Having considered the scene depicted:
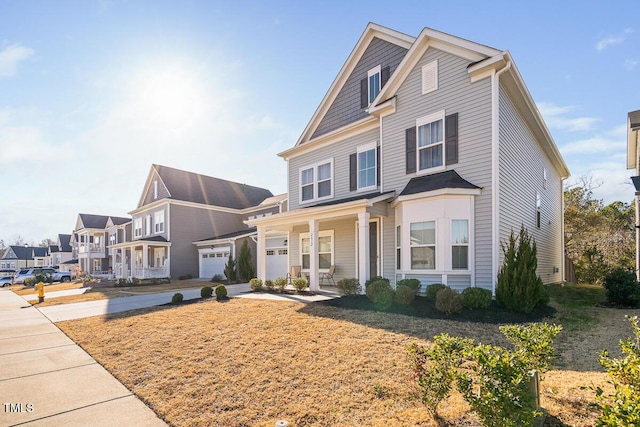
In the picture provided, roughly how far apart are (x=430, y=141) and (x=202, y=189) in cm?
2424

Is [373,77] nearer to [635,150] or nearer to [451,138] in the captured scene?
[451,138]

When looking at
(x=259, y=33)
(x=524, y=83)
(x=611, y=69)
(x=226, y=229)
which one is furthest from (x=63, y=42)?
(x=226, y=229)

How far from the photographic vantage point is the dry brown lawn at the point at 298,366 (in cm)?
387

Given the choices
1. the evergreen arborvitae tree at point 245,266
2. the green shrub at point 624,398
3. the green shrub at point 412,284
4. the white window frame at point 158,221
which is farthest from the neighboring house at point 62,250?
the green shrub at point 624,398

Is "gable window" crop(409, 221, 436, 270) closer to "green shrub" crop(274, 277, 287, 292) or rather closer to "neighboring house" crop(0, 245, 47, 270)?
"green shrub" crop(274, 277, 287, 292)

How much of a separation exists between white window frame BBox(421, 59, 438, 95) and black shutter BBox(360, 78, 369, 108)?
3293 millimetres

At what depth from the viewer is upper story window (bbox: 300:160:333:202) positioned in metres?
15.0

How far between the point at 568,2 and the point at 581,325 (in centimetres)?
871

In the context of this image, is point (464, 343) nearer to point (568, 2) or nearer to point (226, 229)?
point (568, 2)

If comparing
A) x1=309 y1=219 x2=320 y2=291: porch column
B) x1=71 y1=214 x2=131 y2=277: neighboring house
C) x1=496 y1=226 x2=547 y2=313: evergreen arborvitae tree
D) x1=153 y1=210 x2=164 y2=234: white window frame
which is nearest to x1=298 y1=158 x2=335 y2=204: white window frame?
x1=309 y1=219 x2=320 y2=291: porch column

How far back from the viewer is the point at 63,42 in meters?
8.95

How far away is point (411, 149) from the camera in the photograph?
1158 centimetres

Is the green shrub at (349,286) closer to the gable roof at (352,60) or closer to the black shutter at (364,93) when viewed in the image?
the black shutter at (364,93)

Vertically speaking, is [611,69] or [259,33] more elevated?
[259,33]
